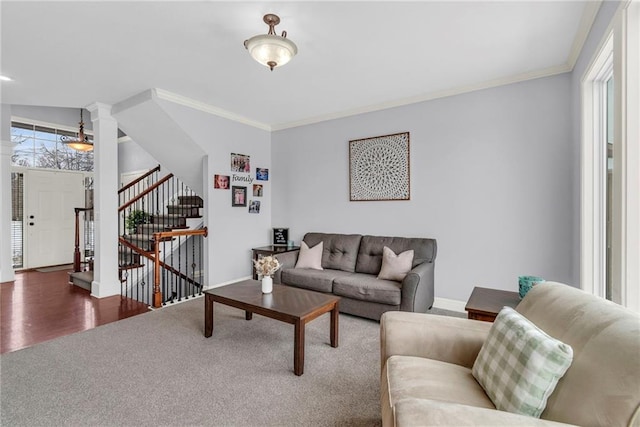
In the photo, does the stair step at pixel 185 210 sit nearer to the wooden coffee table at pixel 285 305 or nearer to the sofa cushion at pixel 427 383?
the wooden coffee table at pixel 285 305

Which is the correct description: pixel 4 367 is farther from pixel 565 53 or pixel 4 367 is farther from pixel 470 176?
pixel 565 53

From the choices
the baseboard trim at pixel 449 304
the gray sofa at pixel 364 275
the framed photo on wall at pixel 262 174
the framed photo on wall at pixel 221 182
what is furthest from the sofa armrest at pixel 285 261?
the baseboard trim at pixel 449 304

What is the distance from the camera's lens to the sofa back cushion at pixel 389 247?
11.6ft

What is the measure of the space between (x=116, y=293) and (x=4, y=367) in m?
2.00

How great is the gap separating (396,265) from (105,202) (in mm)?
3869

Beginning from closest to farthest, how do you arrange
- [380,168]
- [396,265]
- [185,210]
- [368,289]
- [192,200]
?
1. [368,289]
2. [396,265]
3. [380,168]
4. [185,210]
5. [192,200]

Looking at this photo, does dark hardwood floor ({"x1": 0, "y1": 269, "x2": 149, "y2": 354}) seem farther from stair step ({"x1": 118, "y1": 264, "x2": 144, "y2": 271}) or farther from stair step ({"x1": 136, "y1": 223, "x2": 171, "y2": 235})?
stair step ({"x1": 136, "y1": 223, "x2": 171, "y2": 235})

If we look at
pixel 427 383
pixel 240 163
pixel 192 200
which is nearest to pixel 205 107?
pixel 240 163

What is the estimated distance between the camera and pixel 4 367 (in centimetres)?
228

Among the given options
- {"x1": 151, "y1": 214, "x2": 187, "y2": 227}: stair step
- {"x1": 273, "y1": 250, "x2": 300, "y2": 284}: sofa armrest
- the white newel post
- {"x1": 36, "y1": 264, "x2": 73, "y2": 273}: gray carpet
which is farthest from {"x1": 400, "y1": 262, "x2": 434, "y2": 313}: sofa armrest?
{"x1": 36, "y1": 264, "x2": 73, "y2": 273}: gray carpet

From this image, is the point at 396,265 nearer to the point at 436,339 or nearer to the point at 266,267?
the point at 266,267

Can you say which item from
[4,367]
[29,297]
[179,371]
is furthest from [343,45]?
[29,297]

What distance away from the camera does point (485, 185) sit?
11.1 ft

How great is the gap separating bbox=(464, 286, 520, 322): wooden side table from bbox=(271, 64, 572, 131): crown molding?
2.26m
